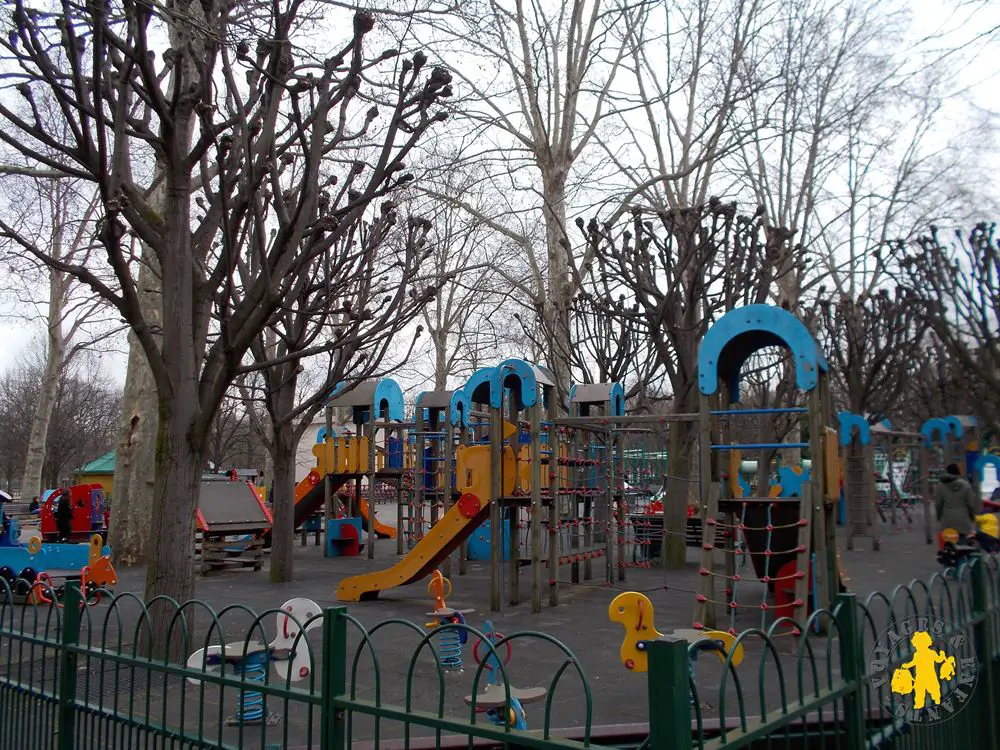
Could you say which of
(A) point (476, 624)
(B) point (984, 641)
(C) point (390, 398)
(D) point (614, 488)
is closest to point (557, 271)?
(C) point (390, 398)

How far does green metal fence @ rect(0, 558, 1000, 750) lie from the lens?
247 centimetres

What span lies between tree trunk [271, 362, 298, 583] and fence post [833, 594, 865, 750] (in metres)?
8.81

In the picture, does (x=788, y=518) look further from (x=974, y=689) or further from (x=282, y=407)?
(x=282, y=407)

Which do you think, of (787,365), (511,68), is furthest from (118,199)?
(787,365)

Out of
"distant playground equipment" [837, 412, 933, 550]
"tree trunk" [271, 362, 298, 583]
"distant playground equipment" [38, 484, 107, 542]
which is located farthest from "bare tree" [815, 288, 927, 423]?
"distant playground equipment" [38, 484, 107, 542]

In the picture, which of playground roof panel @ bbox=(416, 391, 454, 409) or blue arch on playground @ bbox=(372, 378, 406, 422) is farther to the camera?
blue arch on playground @ bbox=(372, 378, 406, 422)

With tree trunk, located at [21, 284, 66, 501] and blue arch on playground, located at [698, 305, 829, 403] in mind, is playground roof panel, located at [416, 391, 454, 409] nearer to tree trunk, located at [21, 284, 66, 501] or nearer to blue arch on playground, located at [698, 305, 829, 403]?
blue arch on playground, located at [698, 305, 829, 403]

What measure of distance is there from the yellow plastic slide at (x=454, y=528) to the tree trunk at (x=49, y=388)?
61.2ft

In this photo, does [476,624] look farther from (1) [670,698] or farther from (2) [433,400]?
(2) [433,400]

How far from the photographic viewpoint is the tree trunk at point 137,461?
1456 cm

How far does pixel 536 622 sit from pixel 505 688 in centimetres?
686

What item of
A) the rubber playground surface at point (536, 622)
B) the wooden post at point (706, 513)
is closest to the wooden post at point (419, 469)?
the rubber playground surface at point (536, 622)

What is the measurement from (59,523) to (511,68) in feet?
43.6

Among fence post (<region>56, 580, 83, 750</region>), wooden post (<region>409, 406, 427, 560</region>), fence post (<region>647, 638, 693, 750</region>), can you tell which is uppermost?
wooden post (<region>409, 406, 427, 560</region>)
